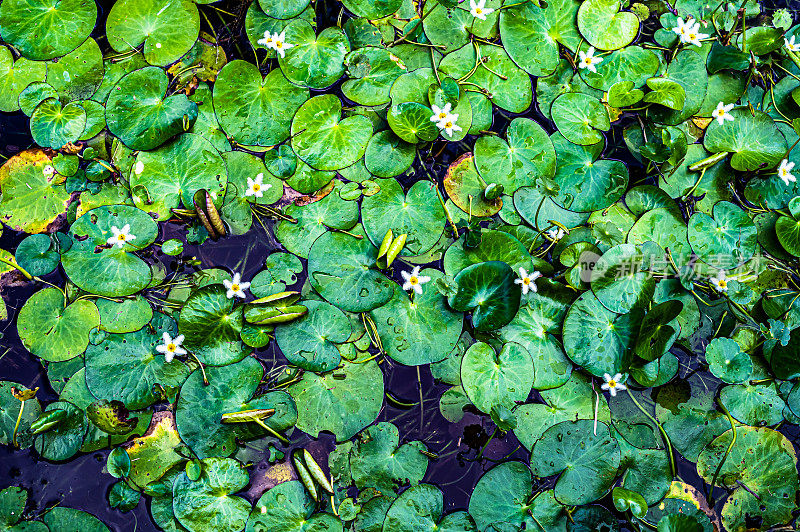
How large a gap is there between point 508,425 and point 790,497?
187 centimetres

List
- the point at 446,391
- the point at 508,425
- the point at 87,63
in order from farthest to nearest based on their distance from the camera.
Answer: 1. the point at 87,63
2. the point at 446,391
3. the point at 508,425

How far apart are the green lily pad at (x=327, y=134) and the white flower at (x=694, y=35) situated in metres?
2.32

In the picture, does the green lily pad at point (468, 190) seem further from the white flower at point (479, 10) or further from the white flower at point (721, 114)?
the white flower at point (721, 114)

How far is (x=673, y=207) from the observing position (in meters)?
3.43

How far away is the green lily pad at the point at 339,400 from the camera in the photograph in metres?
2.98

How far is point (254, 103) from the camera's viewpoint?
132 inches

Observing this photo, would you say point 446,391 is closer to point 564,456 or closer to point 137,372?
point 564,456

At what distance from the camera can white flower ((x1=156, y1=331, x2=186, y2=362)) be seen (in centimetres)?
294

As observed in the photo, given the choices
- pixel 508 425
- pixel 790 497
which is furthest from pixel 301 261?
pixel 790 497

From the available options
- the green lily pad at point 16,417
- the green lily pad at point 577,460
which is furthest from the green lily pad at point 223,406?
the green lily pad at point 577,460

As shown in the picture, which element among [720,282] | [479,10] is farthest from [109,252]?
[720,282]

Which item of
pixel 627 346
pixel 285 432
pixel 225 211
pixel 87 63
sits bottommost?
pixel 285 432

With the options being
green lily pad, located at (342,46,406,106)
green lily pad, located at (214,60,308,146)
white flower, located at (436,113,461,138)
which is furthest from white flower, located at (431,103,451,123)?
green lily pad, located at (214,60,308,146)

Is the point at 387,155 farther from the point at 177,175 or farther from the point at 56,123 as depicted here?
the point at 56,123
